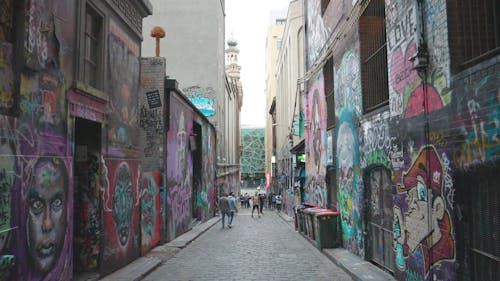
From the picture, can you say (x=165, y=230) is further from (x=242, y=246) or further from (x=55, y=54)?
(x=55, y=54)

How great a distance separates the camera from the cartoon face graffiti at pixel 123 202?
35.3ft

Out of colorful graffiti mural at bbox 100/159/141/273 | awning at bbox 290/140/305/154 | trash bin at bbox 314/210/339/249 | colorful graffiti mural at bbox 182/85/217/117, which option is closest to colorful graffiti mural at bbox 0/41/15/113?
colorful graffiti mural at bbox 100/159/141/273

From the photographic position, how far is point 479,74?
5.73m

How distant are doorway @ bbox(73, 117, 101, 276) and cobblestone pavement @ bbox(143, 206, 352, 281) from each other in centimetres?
138

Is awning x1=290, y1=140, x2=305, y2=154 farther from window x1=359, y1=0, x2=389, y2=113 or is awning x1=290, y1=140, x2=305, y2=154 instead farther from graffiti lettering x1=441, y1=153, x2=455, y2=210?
graffiti lettering x1=441, y1=153, x2=455, y2=210

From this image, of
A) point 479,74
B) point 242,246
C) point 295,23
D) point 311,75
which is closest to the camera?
point 479,74

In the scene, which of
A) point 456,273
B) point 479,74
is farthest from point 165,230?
point 479,74

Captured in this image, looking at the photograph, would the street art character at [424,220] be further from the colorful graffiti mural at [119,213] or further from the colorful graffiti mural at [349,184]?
the colorful graffiti mural at [119,213]

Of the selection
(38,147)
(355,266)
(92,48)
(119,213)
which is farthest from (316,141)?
(38,147)

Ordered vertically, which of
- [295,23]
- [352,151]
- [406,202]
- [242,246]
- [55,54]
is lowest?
[242,246]

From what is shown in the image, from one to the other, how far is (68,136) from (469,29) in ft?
22.0

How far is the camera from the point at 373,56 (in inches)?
446

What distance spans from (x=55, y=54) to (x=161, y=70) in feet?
25.6

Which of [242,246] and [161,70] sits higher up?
[161,70]
